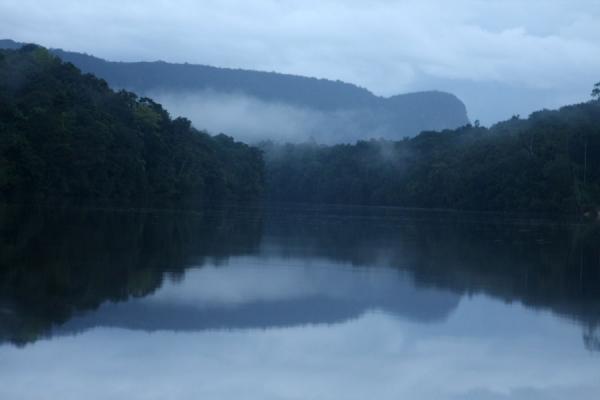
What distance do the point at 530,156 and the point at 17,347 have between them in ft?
265

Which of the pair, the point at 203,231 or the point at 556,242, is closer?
the point at 203,231

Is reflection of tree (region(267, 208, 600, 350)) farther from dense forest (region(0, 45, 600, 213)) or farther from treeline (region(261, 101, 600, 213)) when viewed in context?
treeline (region(261, 101, 600, 213))

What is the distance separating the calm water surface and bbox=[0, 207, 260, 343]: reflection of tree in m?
0.06

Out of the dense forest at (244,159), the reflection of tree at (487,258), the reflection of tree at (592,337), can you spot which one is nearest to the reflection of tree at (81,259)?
the reflection of tree at (487,258)

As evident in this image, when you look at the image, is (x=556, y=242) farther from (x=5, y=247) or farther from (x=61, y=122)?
(x=61, y=122)

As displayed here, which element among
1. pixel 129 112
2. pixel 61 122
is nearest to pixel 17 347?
pixel 61 122

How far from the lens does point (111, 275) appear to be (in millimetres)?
16688

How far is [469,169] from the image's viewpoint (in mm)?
96375

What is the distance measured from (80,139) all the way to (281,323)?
4655 centimetres

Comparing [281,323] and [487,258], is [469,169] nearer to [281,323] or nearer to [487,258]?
[487,258]

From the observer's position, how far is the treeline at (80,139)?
51.2 meters

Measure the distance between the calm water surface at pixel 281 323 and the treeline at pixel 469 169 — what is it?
59.5 metres

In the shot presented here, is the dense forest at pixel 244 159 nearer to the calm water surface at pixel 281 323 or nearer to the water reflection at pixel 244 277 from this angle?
the water reflection at pixel 244 277

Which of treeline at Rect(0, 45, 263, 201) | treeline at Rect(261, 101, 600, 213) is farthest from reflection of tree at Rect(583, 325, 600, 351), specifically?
treeline at Rect(261, 101, 600, 213)
